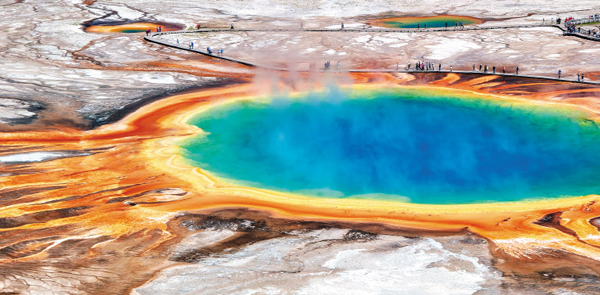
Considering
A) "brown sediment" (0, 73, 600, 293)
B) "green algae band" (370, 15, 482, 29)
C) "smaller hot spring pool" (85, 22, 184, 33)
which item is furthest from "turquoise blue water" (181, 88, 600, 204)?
"smaller hot spring pool" (85, 22, 184, 33)

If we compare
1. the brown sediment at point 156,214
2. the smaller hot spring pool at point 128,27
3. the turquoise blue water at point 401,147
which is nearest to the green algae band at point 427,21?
the smaller hot spring pool at point 128,27

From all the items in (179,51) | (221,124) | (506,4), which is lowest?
(221,124)

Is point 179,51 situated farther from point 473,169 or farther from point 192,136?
point 473,169

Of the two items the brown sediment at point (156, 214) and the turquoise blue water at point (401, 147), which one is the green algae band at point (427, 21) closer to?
the turquoise blue water at point (401, 147)

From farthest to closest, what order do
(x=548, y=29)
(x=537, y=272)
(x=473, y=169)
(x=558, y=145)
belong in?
(x=548, y=29)
(x=558, y=145)
(x=473, y=169)
(x=537, y=272)

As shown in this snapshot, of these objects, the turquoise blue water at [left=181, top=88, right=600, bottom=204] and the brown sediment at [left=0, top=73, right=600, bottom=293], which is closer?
the brown sediment at [left=0, top=73, right=600, bottom=293]

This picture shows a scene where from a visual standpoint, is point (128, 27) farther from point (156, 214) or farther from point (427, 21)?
point (156, 214)

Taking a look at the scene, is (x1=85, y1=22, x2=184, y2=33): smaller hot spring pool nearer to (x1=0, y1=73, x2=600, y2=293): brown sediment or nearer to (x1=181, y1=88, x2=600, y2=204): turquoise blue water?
(x1=181, y1=88, x2=600, y2=204): turquoise blue water

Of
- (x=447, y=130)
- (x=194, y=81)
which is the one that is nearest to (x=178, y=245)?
(x=447, y=130)
